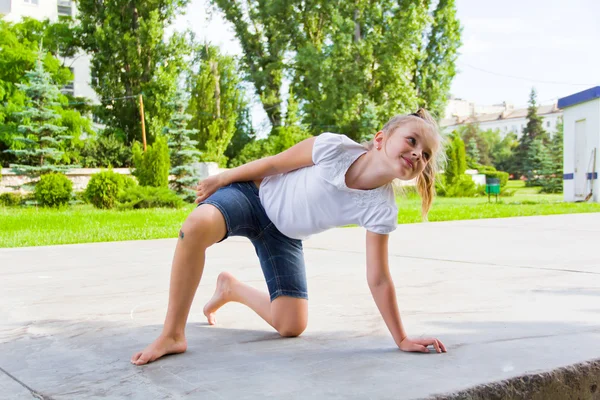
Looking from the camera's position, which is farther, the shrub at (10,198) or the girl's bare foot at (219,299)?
the shrub at (10,198)

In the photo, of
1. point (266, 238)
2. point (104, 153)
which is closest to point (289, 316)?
point (266, 238)

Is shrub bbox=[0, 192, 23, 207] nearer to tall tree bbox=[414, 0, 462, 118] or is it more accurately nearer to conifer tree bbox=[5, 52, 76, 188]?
conifer tree bbox=[5, 52, 76, 188]

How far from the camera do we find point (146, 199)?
1470 centimetres

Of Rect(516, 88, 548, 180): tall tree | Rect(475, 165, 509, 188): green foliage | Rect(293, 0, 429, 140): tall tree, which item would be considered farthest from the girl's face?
Rect(516, 88, 548, 180): tall tree

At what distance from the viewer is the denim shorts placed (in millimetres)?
2494

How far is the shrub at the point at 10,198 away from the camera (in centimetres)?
1925

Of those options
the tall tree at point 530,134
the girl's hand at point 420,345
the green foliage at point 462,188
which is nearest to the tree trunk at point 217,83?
the green foliage at point 462,188

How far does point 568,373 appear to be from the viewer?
6.79 feet

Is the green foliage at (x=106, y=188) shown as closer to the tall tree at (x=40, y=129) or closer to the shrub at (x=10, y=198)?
the tall tree at (x=40, y=129)

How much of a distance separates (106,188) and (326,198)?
14.4 m

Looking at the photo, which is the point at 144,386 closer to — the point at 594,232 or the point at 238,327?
the point at 238,327

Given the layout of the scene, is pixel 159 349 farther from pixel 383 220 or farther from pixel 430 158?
pixel 430 158

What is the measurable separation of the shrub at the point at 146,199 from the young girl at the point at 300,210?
12352mm

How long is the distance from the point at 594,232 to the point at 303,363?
6.15 m
